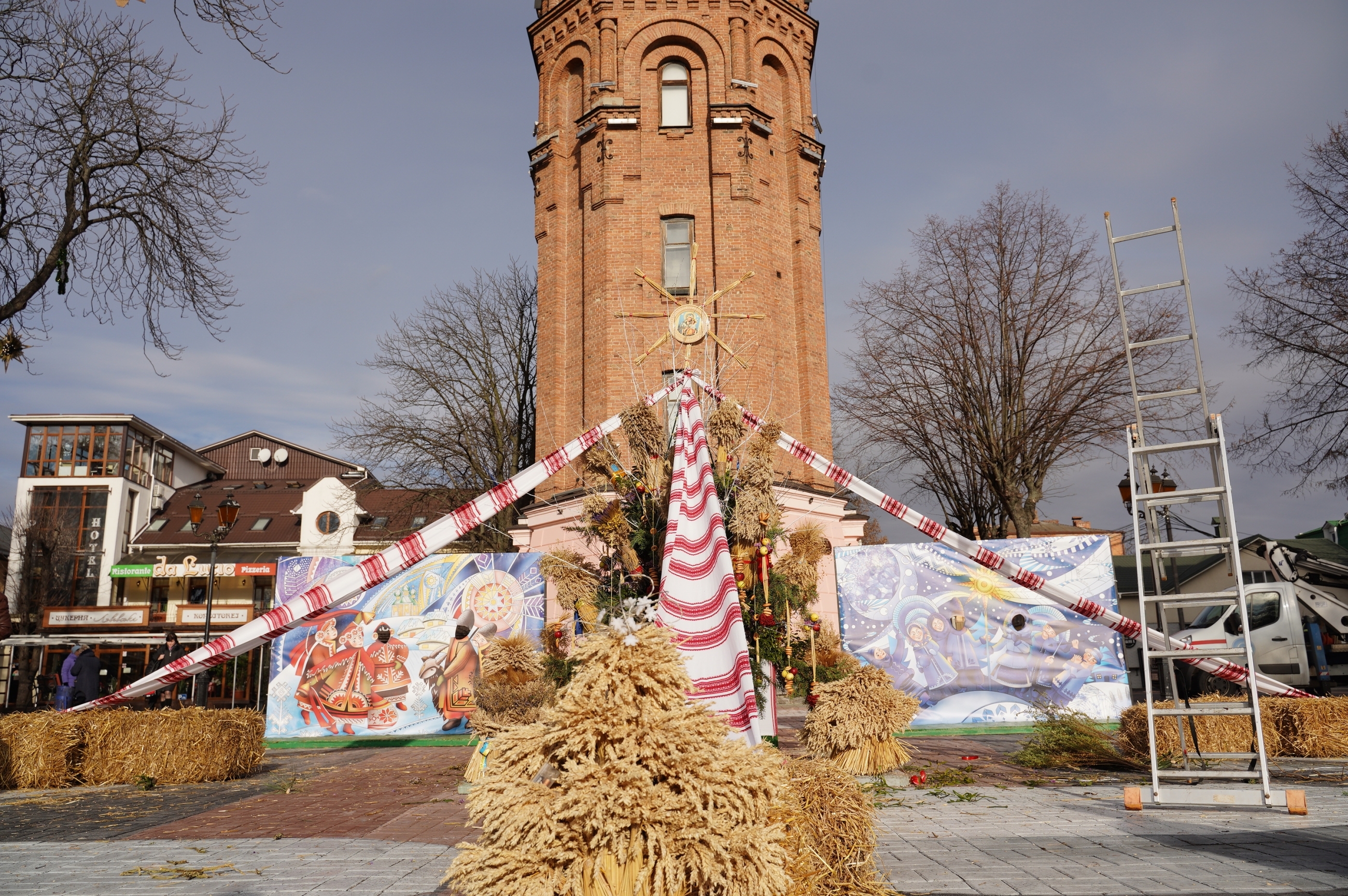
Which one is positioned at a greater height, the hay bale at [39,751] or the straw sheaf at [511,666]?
the straw sheaf at [511,666]

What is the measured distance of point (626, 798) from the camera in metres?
3.17

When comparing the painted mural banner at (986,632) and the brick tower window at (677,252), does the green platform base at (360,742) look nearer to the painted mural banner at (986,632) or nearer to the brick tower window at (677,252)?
the painted mural banner at (986,632)

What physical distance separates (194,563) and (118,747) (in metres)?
29.8

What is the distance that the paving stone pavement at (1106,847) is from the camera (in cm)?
461

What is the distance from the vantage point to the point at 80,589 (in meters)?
38.9

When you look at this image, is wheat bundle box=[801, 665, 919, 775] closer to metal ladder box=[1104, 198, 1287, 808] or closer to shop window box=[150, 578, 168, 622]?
metal ladder box=[1104, 198, 1287, 808]

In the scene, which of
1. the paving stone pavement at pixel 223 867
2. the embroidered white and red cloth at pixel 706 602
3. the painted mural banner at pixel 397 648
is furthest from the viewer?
the painted mural banner at pixel 397 648

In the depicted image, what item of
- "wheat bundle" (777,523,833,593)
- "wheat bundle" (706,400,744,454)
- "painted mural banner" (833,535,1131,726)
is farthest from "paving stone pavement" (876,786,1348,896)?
"painted mural banner" (833,535,1131,726)

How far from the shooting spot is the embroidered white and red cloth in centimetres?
517

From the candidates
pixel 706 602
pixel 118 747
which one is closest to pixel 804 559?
pixel 706 602

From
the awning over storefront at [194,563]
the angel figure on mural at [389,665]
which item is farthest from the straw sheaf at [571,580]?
the awning over storefront at [194,563]

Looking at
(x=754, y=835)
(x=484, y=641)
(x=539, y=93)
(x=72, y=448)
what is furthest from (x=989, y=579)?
(x=72, y=448)

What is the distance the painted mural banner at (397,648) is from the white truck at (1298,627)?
14.1 meters

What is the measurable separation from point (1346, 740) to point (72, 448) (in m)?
48.7
